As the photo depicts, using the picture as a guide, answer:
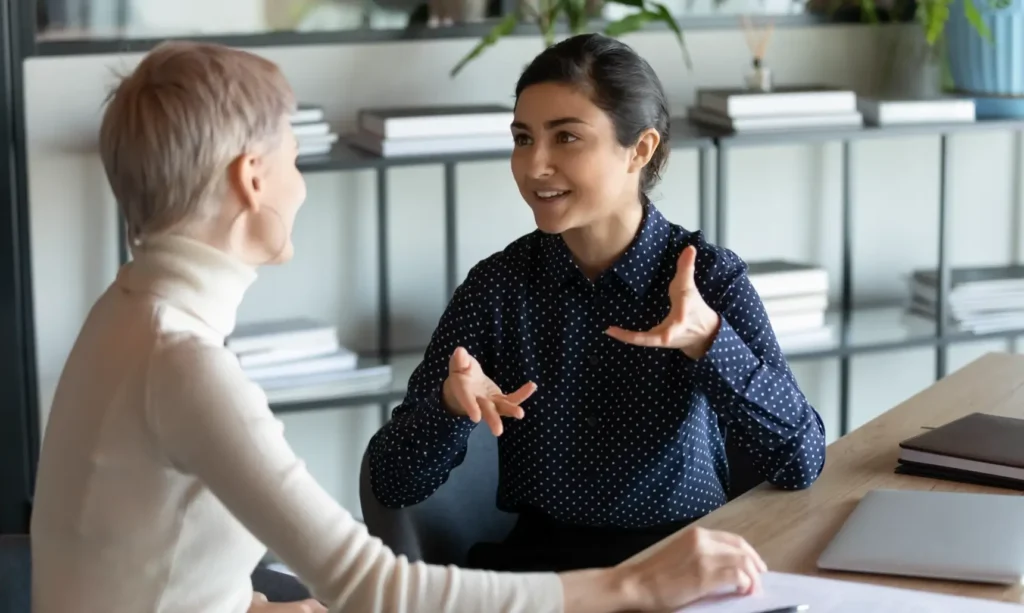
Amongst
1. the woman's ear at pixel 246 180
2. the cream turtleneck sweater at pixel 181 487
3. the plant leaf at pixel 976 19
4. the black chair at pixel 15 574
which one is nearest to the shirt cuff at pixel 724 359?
the cream turtleneck sweater at pixel 181 487

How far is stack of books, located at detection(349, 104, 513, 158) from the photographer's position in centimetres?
300

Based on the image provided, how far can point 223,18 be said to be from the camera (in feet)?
10.5

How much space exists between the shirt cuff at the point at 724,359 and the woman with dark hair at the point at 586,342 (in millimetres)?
146

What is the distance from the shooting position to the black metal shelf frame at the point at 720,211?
3.03m

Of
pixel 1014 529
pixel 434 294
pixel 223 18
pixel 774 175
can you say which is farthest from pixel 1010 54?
pixel 1014 529

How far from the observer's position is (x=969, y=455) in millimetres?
1781

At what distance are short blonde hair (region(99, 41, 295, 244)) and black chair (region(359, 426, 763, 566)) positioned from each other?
26.2 inches

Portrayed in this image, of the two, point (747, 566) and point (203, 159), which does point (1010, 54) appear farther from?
point (203, 159)

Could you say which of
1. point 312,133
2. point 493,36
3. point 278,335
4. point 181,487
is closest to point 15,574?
point 181,487

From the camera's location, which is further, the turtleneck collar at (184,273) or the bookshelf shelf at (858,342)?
the bookshelf shelf at (858,342)

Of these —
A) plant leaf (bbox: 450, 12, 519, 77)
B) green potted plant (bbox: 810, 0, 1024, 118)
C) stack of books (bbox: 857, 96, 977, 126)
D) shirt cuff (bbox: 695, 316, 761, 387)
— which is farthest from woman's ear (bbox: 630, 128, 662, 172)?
green potted plant (bbox: 810, 0, 1024, 118)

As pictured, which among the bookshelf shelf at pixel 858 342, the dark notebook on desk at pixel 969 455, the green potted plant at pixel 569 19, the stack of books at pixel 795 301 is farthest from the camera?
the stack of books at pixel 795 301

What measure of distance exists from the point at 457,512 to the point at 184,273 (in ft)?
2.42

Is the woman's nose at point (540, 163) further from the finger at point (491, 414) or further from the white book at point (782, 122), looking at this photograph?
the white book at point (782, 122)
